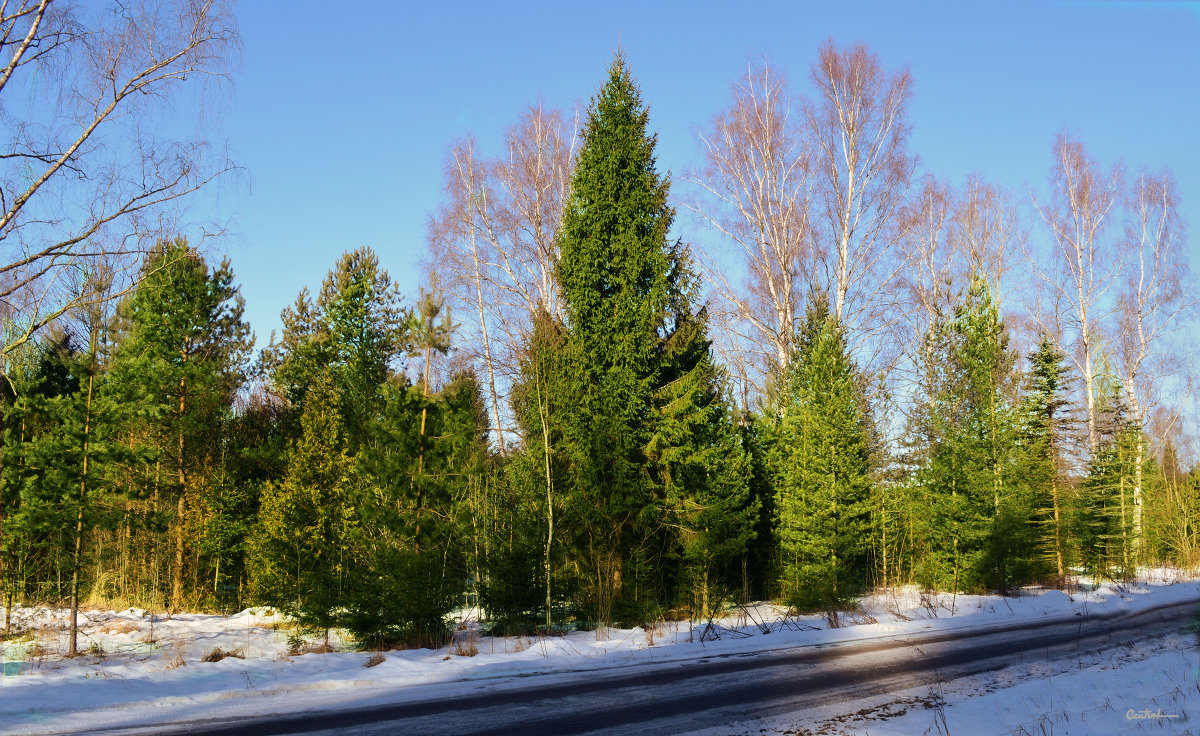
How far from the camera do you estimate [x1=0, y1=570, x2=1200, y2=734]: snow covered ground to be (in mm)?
7660

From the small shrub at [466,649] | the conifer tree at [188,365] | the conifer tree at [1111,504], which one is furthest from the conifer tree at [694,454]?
the conifer tree at [1111,504]

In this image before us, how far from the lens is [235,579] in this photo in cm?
2695

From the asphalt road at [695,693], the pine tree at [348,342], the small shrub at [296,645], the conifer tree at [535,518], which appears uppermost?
the pine tree at [348,342]

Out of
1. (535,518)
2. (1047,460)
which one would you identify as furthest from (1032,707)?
(1047,460)

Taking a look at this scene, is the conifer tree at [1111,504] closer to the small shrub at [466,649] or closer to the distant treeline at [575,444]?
the distant treeline at [575,444]

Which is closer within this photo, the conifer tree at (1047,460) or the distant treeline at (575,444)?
the distant treeline at (575,444)

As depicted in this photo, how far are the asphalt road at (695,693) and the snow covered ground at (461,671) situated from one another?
57 centimetres

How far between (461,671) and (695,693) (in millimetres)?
3751

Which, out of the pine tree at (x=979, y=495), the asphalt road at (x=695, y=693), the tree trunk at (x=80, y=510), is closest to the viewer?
the asphalt road at (x=695, y=693)

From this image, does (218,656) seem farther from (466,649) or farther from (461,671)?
(461,671)

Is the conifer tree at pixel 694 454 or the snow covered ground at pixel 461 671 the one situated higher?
the conifer tree at pixel 694 454

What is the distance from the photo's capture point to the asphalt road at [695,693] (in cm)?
738

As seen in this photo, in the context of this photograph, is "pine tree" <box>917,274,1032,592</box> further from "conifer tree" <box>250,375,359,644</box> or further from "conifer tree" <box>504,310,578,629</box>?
"conifer tree" <box>250,375,359,644</box>

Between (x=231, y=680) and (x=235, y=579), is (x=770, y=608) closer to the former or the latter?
(x=231, y=680)
